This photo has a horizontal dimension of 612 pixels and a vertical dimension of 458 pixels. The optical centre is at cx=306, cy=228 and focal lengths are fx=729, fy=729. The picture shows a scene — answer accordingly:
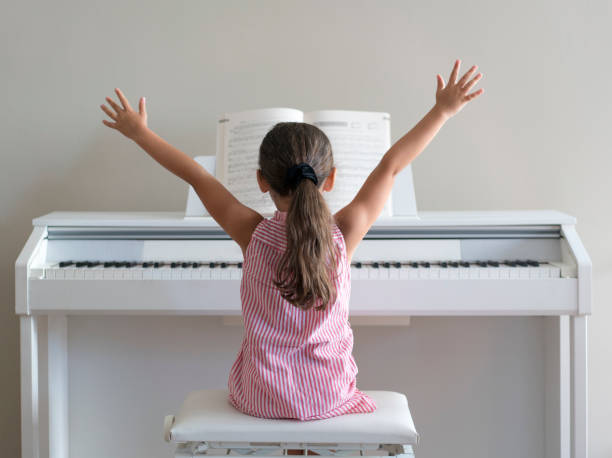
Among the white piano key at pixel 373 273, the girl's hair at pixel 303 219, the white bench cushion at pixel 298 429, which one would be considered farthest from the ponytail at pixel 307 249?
the white piano key at pixel 373 273

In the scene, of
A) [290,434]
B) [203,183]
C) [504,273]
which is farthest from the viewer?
[504,273]

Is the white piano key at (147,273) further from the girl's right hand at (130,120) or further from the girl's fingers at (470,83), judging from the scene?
the girl's fingers at (470,83)

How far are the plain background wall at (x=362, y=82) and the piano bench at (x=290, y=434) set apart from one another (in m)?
1.49

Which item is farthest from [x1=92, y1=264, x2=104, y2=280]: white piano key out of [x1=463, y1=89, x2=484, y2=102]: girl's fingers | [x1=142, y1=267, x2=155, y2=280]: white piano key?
[x1=463, y1=89, x2=484, y2=102]: girl's fingers

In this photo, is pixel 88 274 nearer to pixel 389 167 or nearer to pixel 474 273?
pixel 389 167

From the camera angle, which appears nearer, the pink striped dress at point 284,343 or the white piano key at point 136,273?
the pink striped dress at point 284,343

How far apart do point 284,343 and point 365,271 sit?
2.30 feet

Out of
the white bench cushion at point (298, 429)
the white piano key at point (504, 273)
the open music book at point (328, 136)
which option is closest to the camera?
the white bench cushion at point (298, 429)

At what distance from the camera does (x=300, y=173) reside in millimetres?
1547

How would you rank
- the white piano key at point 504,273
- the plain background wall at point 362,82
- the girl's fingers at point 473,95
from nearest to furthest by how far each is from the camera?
the girl's fingers at point 473,95 < the white piano key at point 504,273 < the plain background wall at point 362,82

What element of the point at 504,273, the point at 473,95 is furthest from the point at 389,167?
the point at 504,273

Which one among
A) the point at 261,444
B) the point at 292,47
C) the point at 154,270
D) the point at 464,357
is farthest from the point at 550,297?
the point at 292,47

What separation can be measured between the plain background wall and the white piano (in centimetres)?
61

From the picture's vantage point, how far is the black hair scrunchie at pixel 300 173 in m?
1.54
